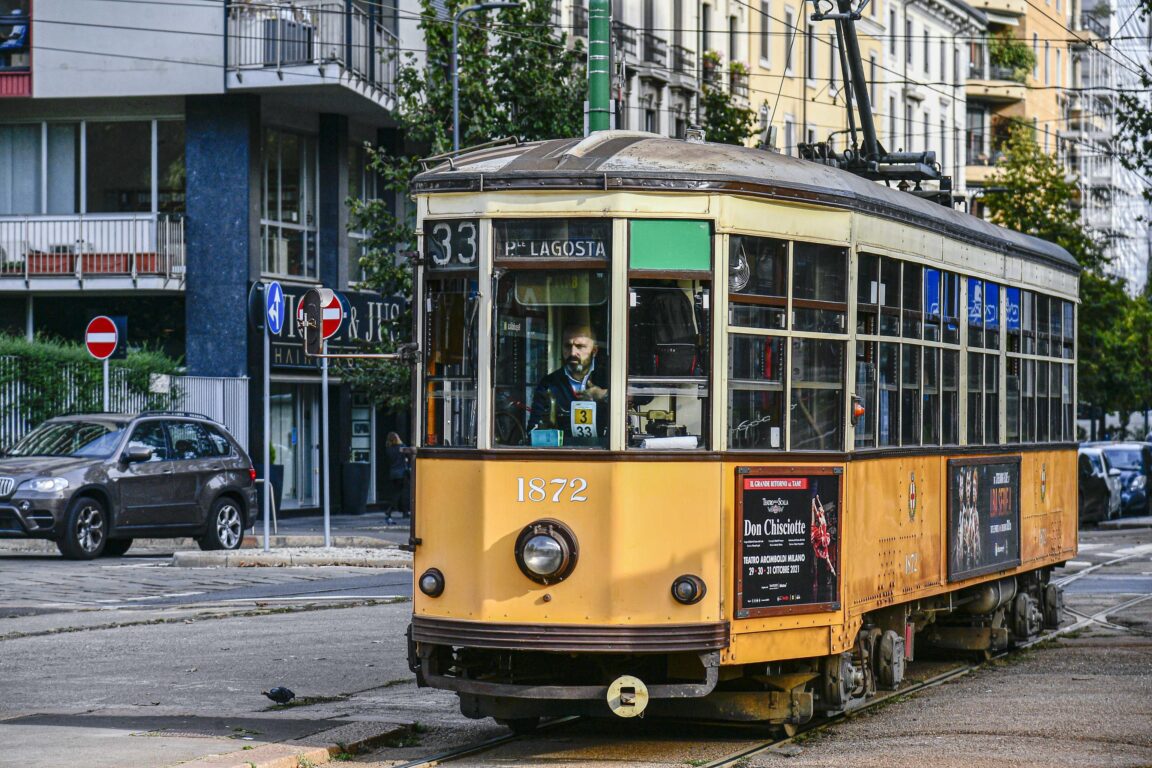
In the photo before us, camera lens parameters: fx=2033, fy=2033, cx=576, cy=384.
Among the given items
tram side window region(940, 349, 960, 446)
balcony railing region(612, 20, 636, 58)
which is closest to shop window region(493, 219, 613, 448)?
tram side window region(940, 349, 960, 446)

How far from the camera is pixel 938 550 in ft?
39.7

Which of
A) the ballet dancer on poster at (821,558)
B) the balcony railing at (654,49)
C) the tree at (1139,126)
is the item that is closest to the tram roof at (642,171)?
the ballet dancer on poster at (821,558)

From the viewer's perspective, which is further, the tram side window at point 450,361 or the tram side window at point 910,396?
the tram side window at point 910,396

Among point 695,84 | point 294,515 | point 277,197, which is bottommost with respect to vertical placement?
point 294,515

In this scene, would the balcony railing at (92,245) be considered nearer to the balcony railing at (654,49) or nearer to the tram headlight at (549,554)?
the balcony railing at (654,49)

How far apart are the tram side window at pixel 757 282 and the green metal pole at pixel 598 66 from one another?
737 centimetres

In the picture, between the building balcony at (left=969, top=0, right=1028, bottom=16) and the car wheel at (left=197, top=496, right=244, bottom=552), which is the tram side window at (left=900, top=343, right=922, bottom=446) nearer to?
the car wheel at (left=197, top=496, right=244, bottom=552)

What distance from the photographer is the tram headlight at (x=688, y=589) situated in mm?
9359

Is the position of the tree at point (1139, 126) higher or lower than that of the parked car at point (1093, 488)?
higher

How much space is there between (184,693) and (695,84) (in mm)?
41138

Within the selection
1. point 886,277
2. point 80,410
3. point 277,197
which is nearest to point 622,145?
point 886,277

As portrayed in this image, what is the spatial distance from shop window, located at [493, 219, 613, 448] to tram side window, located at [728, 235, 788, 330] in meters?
0.66

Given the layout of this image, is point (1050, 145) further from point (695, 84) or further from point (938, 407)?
point (938, 407)

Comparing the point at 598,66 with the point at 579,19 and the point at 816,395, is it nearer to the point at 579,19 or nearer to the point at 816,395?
the point at 816,395
